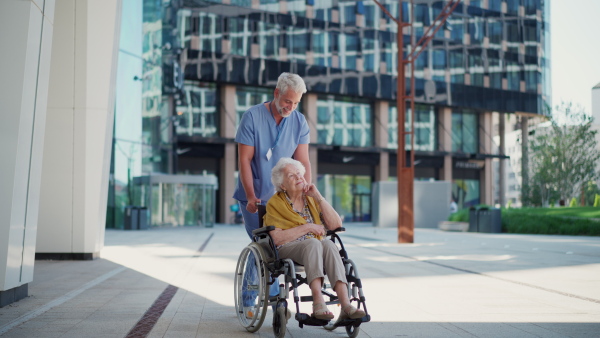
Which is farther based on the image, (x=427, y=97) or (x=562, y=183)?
(x=427, y=97)

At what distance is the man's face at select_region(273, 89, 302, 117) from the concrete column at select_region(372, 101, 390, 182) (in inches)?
1634

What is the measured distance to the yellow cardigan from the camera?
18.1 feet

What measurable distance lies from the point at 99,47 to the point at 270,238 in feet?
27.5

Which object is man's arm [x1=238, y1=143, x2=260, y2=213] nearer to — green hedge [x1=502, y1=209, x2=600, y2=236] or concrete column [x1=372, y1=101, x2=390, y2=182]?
green hedge [x1=502, y1=209, x2=600, y2=236]

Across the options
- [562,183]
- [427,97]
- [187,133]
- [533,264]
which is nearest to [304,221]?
[533,264]

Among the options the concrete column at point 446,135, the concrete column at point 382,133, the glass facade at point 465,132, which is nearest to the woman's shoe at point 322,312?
the concrete column at point 382,133

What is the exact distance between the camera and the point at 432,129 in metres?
49.8

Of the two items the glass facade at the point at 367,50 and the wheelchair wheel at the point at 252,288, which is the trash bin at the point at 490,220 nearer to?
the glass facade at the point at 367,50

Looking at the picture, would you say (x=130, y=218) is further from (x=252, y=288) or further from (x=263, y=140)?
(x=252, y=288)

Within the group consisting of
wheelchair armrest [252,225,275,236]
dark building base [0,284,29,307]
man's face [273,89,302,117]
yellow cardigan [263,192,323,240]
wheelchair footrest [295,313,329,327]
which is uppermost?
man's face [273,89,302,117]

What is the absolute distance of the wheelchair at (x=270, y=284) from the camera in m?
5.07

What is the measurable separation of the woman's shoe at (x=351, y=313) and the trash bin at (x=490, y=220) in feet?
80.2

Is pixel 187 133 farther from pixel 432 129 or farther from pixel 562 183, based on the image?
pixel 562 183

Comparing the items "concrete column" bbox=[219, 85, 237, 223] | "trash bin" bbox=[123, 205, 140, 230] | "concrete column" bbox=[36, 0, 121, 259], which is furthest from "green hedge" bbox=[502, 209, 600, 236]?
"concrete column" bbox=[219, 85, 237, 223]
